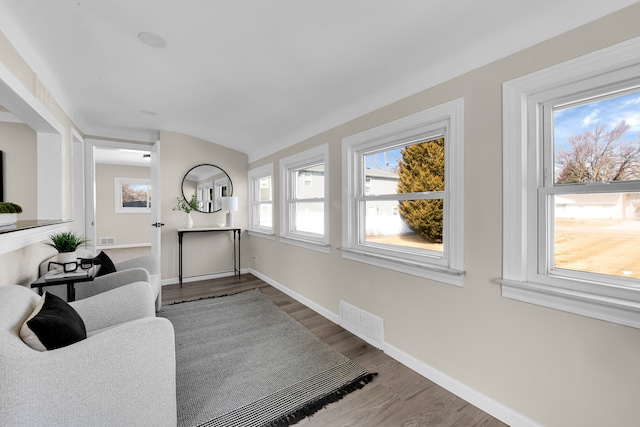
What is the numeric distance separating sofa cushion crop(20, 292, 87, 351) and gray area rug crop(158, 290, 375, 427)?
785 mm

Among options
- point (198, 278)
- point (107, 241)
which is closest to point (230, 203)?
point (198, 278)

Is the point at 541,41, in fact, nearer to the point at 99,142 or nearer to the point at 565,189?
the point at 565,189

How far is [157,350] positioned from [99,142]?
4.09 metres

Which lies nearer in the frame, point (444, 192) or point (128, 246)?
point (444, 192)

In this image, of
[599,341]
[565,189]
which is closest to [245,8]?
[565,189]

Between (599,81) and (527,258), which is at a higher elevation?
(599,81)

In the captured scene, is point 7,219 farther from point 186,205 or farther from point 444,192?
point 186,205

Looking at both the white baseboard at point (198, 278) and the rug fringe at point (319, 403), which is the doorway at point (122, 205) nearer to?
the white baseboard at point (198, 278)

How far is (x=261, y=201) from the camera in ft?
15.4

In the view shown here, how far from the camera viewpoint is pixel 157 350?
1.28 m

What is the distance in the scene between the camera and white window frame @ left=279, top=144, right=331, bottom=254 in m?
3.07

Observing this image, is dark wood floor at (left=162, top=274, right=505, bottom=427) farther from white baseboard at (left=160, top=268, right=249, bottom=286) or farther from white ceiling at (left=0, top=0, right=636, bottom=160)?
white baseboard at (left=160, top=268, right=249, bottom=286)

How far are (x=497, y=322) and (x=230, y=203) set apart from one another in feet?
13.0

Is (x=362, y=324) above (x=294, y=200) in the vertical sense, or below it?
below
